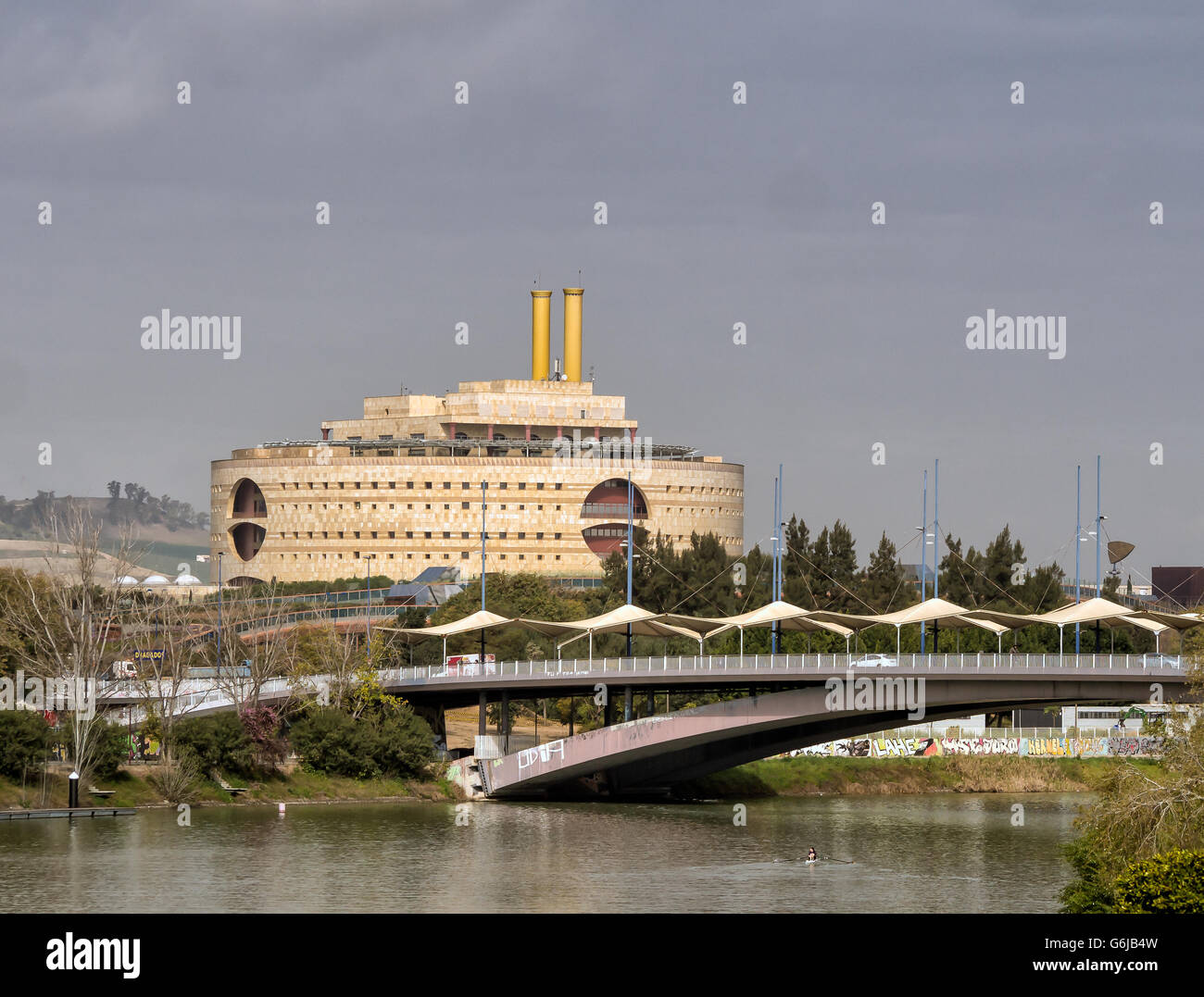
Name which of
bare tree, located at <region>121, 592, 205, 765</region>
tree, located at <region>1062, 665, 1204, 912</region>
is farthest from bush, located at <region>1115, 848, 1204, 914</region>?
bare tree, located at <region>121, 592, 205, 765</region>

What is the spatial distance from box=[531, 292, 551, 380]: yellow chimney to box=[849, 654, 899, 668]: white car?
98546 mm

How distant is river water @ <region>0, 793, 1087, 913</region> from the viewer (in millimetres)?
49250

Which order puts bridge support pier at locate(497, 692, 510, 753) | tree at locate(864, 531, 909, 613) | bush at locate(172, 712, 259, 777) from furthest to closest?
tree at locate(864, 531, 909, 613) < bridge support pier at locate(497, 692, 510, 753) < bush at locate(172, 712, 259, 777)

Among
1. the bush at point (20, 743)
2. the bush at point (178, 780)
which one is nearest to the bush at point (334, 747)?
the bush at point (178, 780)

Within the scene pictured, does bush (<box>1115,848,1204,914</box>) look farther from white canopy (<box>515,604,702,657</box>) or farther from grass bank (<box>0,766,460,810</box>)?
white canopy (<box>515,604,702,657</box>)

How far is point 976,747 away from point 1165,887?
59630mm

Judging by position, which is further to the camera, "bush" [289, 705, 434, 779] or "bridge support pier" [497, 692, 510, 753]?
"bridge support pier" [497, 692, 510, 753]

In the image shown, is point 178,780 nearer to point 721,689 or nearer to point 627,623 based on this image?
point 627,623

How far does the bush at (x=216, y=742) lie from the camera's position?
7162 cm

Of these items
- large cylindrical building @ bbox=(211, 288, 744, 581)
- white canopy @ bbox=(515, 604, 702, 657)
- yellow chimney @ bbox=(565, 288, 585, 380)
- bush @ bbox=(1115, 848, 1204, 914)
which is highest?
yellow chimney @ bbox=(565, 288, 585, 380)

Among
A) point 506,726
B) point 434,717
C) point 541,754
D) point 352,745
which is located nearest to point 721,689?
point 541,754
